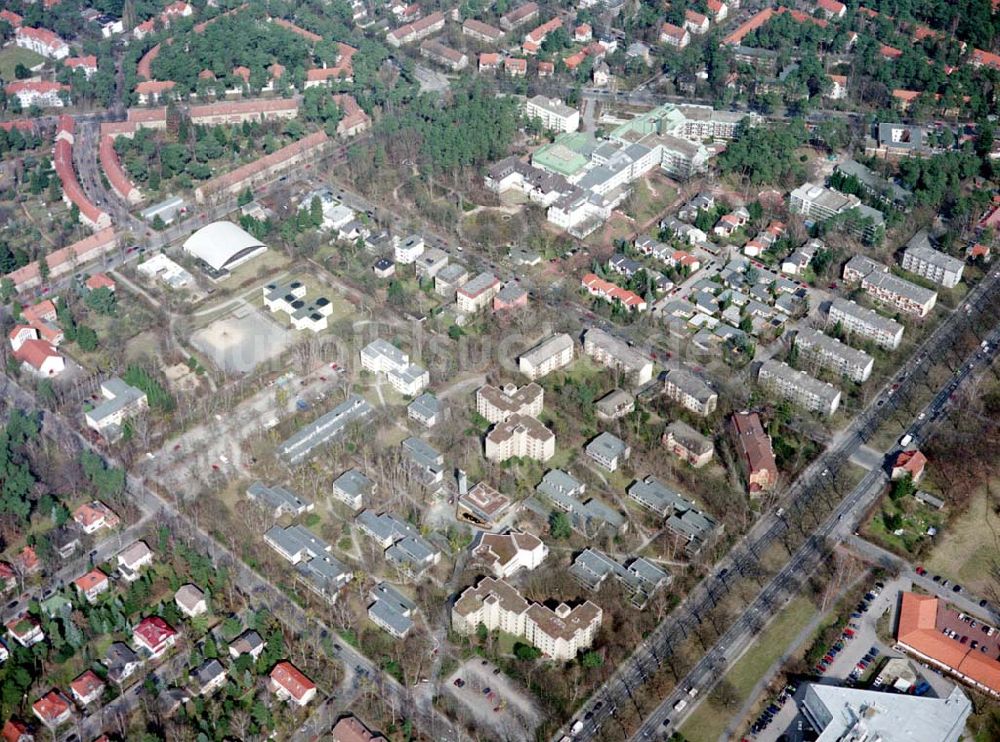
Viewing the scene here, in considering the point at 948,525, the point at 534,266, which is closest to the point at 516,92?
the point at 534,266

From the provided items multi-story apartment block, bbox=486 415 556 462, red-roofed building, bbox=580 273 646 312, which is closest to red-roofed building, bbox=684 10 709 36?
red-roofed building, bbox=580 273 646 312

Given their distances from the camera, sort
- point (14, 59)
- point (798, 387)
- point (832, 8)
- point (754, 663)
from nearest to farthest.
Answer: point (754, 663) → point (798, 387) → point (14, 59) → point (832, 8)

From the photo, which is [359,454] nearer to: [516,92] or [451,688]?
[451,688]

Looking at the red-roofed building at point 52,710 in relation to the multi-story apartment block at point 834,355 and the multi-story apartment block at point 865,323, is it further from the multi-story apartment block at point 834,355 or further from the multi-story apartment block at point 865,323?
the multi-story apartment block at point 865,323

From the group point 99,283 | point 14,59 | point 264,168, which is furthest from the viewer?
point 14,59

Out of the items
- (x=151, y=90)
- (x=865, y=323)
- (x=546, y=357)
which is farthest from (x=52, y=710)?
(x=151, y=90)

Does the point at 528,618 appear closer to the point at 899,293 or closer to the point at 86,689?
the point at 86,689

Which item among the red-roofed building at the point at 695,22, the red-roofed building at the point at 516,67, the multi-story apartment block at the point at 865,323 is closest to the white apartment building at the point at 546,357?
the multi-story apartment block at the point at 865,323
